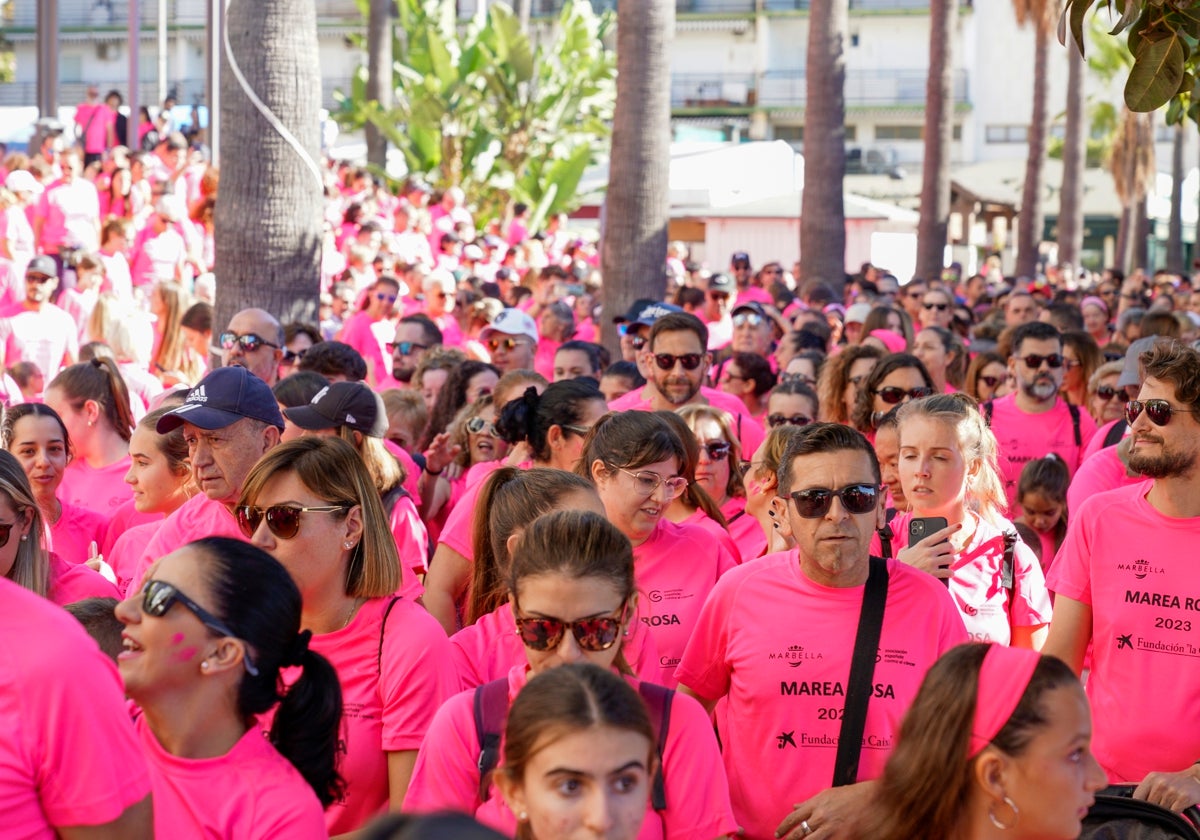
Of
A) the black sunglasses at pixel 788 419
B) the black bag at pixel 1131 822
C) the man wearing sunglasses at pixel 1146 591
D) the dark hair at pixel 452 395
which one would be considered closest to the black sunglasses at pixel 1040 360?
the black sunglasses at pixel 788 419

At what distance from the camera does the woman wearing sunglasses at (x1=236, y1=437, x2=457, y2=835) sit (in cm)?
436

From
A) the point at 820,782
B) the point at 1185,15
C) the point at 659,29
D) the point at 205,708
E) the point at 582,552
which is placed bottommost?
the point at 820,782

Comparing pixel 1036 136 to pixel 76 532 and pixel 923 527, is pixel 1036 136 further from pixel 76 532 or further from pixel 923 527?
pixel 76 532

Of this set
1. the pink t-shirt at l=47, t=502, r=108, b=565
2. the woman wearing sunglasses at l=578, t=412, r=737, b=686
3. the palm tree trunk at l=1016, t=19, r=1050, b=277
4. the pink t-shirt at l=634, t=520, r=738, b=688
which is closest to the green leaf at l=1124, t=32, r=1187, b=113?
the woman wearing sunglasses at l=578, t=412, r=737, b=686

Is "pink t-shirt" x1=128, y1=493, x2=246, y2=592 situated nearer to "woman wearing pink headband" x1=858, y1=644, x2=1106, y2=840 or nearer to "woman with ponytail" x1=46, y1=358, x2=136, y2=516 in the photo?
"woman with ponytail" x1=46, y1=358, x2=136, y2=516

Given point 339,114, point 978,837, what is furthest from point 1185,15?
point 339,114

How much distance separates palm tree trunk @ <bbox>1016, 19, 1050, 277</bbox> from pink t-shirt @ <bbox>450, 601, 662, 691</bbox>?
92.6ft

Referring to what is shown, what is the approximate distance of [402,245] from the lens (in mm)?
21172

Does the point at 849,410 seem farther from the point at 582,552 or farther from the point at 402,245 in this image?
the point at 402,245

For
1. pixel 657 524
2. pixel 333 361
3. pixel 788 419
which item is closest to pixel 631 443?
pixel 657 524

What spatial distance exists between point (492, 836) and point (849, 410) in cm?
690

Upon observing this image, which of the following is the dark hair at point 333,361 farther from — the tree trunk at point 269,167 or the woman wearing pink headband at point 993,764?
the woman wearing pink headband at point 993,764

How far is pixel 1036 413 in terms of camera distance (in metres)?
8.95

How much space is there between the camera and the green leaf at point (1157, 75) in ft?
16.9
